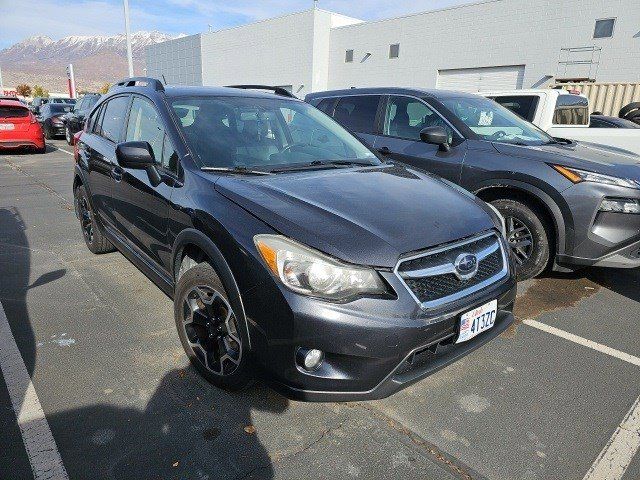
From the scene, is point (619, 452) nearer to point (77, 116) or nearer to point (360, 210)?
point (360, 210)

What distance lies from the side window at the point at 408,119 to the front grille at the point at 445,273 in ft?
7.84

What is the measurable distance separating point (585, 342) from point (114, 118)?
14.0 ft

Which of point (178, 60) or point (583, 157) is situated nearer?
point (583, 157)

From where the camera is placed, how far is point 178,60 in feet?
125

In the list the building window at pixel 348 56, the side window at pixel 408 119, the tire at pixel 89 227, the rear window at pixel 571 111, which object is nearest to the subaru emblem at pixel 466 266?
the side window at pixel 408 119

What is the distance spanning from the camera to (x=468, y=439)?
→ 227cm

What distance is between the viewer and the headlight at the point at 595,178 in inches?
143

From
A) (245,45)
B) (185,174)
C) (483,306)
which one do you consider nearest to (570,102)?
(483,306)

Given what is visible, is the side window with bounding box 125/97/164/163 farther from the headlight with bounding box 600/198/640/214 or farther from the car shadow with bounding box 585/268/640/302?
the car shadow with bounding box 585/268/640/302

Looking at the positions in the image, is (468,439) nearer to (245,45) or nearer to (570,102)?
(570,102)

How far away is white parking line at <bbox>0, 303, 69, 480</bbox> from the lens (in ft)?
6.59

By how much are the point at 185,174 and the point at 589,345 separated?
301 cm

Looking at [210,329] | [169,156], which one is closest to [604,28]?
[169,156]

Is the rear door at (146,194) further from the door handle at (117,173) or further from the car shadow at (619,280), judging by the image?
the car shadow at (619,280)
